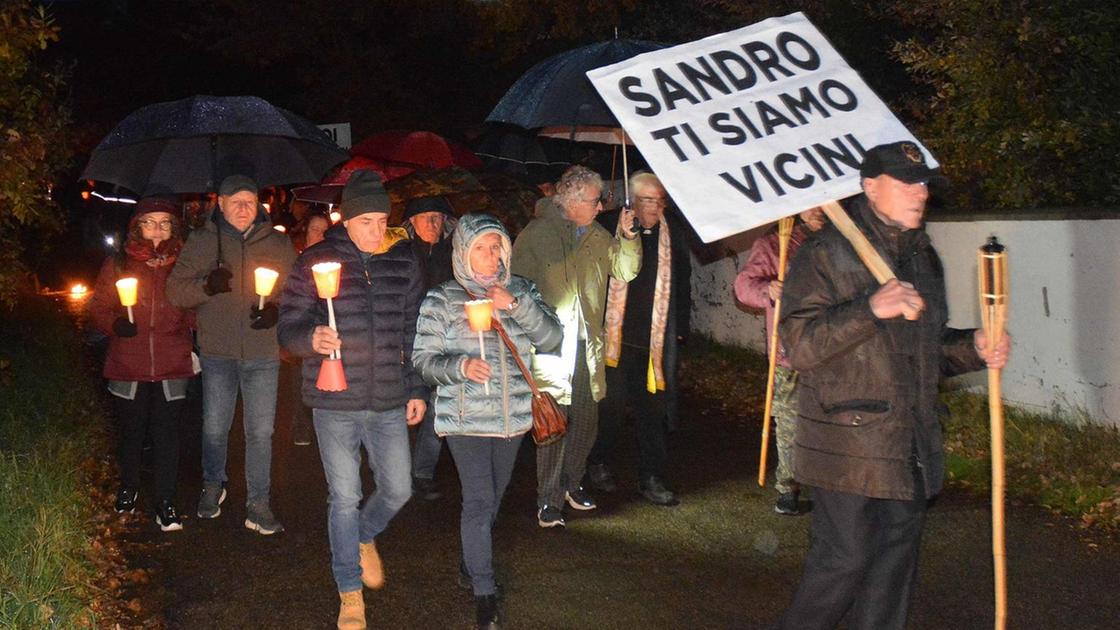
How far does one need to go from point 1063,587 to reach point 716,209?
2.99 metres

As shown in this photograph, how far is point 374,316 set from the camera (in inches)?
226

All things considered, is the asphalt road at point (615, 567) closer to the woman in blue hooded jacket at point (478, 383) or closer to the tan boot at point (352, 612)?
the tan boot at point (352, 612)

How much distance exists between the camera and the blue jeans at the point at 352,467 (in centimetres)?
566

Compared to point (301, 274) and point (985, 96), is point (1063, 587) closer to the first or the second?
point (301, 274)

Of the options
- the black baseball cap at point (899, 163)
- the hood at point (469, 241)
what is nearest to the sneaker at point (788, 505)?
the hood at point (469, 241)

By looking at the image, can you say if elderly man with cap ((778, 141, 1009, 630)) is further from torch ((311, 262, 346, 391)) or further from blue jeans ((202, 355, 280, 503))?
blue jeans ((202, 355, 280, 503))

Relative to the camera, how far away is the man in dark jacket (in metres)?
7.67

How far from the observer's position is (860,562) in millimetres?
4387

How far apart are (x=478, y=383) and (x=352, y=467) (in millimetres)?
743

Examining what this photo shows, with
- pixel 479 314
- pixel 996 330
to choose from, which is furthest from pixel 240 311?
pixel 996 330

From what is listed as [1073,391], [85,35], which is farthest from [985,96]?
[85,35]

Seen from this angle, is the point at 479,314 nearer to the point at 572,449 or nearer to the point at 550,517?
the point at 550,517

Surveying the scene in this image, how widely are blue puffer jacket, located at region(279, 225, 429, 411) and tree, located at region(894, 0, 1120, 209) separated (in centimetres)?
618

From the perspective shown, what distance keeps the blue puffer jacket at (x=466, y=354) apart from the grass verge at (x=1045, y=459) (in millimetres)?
3554
